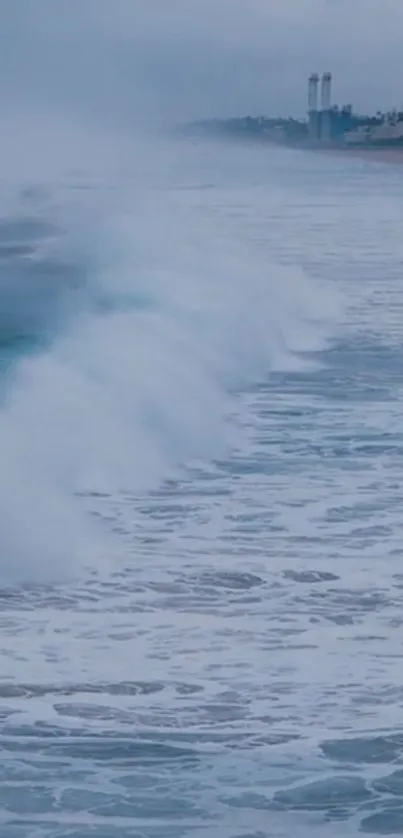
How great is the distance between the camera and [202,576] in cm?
551

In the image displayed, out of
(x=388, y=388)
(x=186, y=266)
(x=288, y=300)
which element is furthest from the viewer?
(x=186, y=266)

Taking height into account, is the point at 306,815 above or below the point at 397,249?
below

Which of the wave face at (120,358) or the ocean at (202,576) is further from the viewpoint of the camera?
the wave face at (120,358)

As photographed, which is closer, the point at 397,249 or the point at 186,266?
the point at 186,266

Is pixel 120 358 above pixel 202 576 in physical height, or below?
above

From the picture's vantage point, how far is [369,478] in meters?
7.12

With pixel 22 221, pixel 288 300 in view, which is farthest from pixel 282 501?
pixel 22 221

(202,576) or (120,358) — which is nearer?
(202,576)

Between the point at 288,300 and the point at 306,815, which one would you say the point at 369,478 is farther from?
the point at 288,300

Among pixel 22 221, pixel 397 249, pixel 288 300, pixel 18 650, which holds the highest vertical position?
pixel 22 221

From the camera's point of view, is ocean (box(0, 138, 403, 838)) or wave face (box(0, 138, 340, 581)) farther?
wave face (box(0, 138, 340, 581))

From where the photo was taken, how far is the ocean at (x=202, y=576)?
12.8ft

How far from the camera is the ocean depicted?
3.89m

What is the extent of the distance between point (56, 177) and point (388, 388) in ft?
136
